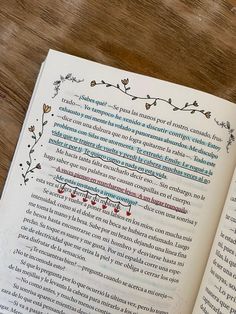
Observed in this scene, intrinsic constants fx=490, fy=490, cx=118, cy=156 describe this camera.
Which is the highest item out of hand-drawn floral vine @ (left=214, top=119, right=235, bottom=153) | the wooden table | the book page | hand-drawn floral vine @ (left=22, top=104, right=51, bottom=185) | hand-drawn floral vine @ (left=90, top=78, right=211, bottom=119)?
the wooden table

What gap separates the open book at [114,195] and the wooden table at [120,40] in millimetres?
13

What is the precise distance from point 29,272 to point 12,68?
0.22 meters

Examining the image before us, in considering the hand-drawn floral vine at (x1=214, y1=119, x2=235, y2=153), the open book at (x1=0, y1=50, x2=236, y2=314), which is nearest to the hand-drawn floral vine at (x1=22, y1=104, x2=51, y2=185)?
the open book at (x1=0, y1=50, x2=236, y2=314)

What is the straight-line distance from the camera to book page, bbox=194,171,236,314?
1.56ft

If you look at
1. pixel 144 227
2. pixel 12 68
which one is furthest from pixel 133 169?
pixel 12 68

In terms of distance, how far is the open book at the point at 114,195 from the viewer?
51 centimetres

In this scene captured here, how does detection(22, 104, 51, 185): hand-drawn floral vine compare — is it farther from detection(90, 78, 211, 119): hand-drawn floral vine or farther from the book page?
the book page

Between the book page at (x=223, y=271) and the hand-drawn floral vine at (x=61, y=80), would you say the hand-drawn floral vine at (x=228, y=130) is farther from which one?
the hand-drawn floral vine at (x=61, y=80)

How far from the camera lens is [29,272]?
0.52 meters

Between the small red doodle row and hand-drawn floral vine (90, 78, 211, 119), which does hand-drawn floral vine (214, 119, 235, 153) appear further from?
the small red doodle row

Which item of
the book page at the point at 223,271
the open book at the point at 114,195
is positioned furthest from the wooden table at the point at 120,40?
the book page at the point at 223,271

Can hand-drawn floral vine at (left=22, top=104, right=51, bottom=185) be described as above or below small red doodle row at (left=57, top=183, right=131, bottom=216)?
above

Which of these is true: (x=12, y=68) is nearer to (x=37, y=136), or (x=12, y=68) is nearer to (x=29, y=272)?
(x=37, y=136)

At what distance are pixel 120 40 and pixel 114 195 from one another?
0.17 metres
